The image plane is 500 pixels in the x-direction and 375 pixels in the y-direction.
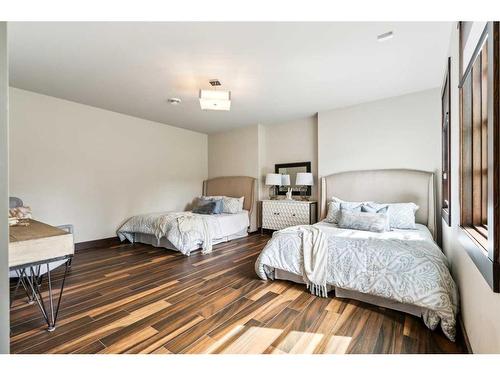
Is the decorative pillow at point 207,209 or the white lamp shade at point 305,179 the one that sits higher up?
the white lamp shade at point 305,179

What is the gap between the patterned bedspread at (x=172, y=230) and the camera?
12.0 ft

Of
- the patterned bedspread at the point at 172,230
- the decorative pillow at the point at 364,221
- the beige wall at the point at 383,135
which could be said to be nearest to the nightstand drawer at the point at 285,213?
the beige wall at the point at 383,135

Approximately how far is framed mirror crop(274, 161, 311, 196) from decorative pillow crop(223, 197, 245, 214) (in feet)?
2.94

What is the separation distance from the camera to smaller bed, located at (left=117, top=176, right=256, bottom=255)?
369 centimetres

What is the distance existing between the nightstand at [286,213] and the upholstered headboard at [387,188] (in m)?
0.26

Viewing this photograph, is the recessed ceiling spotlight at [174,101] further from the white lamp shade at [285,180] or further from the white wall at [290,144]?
the white lamp shade at [285,180]

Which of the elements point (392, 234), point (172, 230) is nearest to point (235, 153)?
point (172, 230)

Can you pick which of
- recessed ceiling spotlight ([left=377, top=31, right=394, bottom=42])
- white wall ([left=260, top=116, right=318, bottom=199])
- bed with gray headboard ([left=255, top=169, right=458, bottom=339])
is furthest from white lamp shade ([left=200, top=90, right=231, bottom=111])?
white wall ([left=260, top=116, right=318, bottom=199])

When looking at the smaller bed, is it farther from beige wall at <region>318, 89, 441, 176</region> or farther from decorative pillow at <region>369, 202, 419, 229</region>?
decorative pillow at <region>369, 202, 419, 229</region>

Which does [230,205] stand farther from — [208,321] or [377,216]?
[208,321]

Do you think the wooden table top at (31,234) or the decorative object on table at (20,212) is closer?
the wooden table top at (31,234)

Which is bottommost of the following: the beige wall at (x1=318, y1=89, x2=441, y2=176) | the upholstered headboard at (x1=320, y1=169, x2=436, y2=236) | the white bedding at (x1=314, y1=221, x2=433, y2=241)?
the white bedding at (x1=314, y1=221, x2=433, y2=241)
